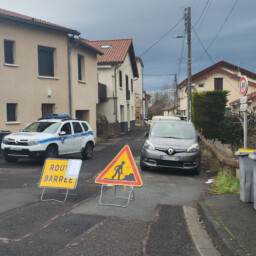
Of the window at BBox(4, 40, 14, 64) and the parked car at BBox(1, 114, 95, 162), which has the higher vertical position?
the window at BBox(4, 40, 14, 64)

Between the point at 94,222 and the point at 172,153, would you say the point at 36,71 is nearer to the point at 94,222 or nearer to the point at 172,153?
the point at 172,153

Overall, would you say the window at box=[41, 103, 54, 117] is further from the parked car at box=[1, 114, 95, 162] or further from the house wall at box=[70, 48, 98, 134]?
the parked car at box=[1, 114, 95, 162]

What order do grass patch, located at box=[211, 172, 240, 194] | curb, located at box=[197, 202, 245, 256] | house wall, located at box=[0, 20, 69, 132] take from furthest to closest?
house wall, located at box=[0, 20, 69, 132], grass patch, located at box=[211, 172, 240, 194], curb, located at box=[197, 202, 245, 256]

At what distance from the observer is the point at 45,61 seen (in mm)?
18781

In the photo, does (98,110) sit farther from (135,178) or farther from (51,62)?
(135,178)

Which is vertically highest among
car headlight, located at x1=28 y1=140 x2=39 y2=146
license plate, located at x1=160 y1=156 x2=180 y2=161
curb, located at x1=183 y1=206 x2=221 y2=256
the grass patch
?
car headlight, located at x1=28 y1=140 x2=39 y2=146

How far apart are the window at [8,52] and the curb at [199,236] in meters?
13.4

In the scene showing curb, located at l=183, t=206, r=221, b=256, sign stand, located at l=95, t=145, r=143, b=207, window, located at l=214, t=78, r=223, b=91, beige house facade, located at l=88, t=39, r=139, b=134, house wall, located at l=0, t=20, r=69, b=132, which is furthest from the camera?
window, located at l=214, t=78, r=223, b=91

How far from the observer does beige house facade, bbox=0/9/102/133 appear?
53.3 ft

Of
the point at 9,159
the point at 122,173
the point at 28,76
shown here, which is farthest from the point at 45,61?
the point at 122,173

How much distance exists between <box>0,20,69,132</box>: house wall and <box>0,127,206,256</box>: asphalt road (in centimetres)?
848

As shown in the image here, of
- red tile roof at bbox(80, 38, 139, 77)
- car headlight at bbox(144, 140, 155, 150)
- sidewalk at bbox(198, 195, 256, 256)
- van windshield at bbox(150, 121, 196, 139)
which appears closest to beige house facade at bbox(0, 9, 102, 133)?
van windshield at bbox(150, 121, 196, 139)

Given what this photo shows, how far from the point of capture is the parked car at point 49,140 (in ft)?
37.8

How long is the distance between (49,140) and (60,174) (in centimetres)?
511
